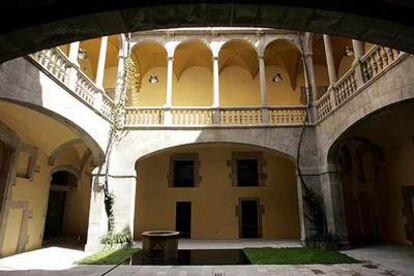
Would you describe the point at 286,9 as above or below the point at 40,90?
below

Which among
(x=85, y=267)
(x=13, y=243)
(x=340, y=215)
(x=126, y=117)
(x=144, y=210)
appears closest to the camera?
(x=85, y=267)

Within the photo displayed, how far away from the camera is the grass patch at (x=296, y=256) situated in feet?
21.8

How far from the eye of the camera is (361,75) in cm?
700

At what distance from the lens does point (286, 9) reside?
9.34 ft

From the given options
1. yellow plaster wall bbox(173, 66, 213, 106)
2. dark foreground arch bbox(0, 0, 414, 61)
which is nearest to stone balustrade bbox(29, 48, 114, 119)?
dark foreground arch bbox(0, 0, 414, 61)

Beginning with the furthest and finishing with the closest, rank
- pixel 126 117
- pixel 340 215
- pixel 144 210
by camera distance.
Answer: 1. pixel 144 210
2. pixel 126 117
3. pixel 340 215

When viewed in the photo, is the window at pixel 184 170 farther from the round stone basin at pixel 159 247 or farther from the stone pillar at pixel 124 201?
the round stone basin at pixel 159 247

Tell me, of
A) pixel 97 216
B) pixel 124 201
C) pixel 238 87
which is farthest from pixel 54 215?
pixel 238 87

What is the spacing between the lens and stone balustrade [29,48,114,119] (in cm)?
612

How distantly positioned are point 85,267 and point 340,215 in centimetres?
697

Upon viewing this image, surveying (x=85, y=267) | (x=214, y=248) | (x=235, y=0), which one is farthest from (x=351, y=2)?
(x=214, y=248)

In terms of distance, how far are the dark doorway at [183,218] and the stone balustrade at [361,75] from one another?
6.26m

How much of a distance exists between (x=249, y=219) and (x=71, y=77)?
834 centimetres

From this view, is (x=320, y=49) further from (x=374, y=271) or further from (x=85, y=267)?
(x=85, y=267)
